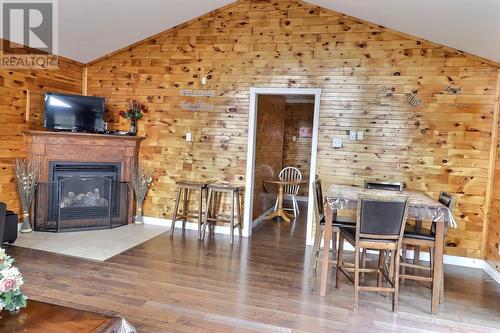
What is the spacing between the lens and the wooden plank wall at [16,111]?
4257 millimetres

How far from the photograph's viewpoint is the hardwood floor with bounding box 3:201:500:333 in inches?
101

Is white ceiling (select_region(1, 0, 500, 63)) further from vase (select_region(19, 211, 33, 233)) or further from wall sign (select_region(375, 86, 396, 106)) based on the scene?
vase (select_region(19, 211, 33, 233))

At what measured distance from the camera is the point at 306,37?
15.0 feet

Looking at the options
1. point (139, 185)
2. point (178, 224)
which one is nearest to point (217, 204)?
point (178, 224)

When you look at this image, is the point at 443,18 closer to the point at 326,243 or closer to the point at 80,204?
the point at 326,243

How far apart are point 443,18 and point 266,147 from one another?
3.30 metres

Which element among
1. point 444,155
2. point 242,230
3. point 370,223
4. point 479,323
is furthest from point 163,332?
point 444,155

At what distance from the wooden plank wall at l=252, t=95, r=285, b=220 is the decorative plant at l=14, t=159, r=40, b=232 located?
296cm

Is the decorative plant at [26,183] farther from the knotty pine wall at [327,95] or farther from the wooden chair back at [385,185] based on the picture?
the wooden chair back at [385,185]

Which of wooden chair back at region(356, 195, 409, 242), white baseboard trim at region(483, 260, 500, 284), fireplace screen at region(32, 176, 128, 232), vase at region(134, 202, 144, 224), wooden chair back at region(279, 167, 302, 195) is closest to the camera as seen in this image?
wooden chair back at region(356, 195, 409, 242)

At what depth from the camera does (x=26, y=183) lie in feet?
14.5

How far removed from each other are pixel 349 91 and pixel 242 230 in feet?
7.69

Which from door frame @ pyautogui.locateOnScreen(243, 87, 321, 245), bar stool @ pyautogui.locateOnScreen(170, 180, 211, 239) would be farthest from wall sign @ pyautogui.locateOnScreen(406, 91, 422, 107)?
bar stool @ pyautogui.locateOnScreen(170, 180, 211, 239)

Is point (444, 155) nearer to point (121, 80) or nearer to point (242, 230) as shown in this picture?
point (242, 230)
